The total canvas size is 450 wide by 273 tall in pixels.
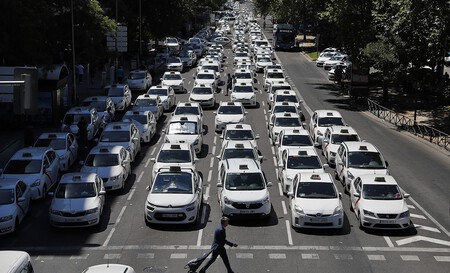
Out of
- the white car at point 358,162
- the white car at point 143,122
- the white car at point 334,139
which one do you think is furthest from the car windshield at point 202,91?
the white car at point 358,162

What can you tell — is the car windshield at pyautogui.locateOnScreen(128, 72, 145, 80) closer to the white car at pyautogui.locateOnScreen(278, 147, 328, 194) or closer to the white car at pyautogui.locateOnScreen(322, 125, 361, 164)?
the white car at pyautogui.locateOnScreen(322, 125, 361, 164)

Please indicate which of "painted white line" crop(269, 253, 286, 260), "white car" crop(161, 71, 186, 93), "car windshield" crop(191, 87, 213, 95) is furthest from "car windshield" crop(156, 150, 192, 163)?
"white car" crop(161, 71, 186, 93)

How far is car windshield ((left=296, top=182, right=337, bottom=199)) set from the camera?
75.5ft

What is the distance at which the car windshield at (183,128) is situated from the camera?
3381cm

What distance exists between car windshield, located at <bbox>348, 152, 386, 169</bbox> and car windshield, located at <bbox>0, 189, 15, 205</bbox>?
12.5 metres

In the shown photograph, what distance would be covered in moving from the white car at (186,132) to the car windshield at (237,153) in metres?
4.23

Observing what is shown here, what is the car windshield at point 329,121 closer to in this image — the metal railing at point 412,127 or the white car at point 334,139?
the white car at point 334,139

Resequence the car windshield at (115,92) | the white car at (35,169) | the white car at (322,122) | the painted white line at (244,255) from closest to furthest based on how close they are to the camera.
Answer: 1. the painted white line at (244,255)
2. the white car at (35,169)
3. the white car at (322,122)
4. the car windshield at (115,92)

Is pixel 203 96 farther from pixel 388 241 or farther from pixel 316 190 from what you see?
pixel 388 241

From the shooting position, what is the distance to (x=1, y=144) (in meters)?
36.7

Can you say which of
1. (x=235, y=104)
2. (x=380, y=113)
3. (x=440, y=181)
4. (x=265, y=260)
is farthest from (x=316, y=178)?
(x=380, y=113)

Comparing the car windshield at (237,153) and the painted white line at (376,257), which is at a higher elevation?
the car windshield at (237,153)

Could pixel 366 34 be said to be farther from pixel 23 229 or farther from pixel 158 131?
pixel 23 229

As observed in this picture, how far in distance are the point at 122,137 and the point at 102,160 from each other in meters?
4.44
